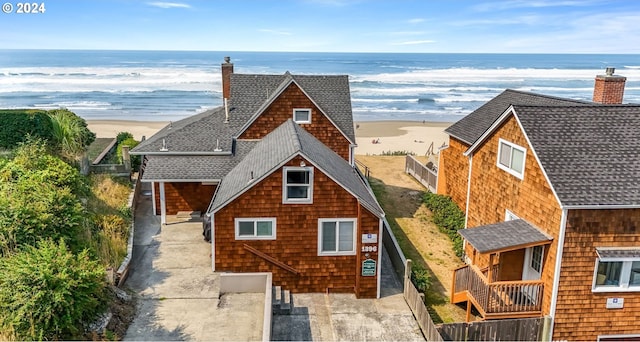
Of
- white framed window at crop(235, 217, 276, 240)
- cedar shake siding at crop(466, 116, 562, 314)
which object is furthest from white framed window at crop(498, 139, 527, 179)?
white framed window at crop(235, 217, 276, 240)

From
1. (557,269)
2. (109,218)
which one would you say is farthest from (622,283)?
(109,218)

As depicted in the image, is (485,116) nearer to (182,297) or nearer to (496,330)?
(496,330)

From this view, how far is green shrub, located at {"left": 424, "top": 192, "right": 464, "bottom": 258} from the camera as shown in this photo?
21597mm

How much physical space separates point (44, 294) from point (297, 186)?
753 centimetres

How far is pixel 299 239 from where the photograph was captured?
16.0 m

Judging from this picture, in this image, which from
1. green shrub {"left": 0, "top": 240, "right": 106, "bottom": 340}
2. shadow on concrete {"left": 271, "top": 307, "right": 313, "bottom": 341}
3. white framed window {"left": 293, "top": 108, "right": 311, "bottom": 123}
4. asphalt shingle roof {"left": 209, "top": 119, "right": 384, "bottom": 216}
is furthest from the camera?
white framed window {"left": 293, "top": 108, "right": 311, "bottom": 123}

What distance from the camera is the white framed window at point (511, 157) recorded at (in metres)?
15.8

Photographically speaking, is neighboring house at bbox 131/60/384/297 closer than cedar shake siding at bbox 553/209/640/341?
No

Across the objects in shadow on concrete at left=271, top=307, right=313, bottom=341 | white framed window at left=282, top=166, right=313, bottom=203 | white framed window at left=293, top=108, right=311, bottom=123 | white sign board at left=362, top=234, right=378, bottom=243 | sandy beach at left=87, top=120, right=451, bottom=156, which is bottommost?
shadow on concrete at left=271, top=307, right=313, bottom=341

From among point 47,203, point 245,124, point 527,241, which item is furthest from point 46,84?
point 527,241

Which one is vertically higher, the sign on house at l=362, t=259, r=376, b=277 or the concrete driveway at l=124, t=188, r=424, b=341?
the sign on house at l=362, t=259, r=376, b=277

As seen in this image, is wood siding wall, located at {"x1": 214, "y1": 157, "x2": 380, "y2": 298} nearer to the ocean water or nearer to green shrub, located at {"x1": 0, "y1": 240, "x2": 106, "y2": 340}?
green shrub, located at {"x1": 0, "y1": 240, "x2": 106, "y2": 340}

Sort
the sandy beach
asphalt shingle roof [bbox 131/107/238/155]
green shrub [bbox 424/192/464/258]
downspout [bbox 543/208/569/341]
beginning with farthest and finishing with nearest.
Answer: the sandy beach < asphalt shingle roof [bbox 131/107/238/155] < green shrub [bbox 424/192/464/258] < downspout [bbox 543/208/569/341]

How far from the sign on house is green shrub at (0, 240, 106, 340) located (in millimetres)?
7886
